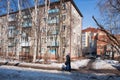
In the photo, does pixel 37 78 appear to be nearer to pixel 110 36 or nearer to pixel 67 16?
pixel 110 36

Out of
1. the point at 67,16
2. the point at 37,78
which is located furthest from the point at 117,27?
the point at 67,16

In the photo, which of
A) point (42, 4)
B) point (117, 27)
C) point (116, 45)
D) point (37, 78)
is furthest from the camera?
point (42, 4)

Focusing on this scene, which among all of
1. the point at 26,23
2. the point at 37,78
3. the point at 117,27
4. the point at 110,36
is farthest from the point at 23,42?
the point at 110,36

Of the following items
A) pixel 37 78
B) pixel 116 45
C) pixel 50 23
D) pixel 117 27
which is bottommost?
pixel 37 78

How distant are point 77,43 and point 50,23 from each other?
13505mm

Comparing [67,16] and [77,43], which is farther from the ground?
[67,16]

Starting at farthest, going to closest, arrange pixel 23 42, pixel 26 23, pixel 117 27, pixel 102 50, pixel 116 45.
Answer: pixel 102 50 → pixel 23 42 → pixel 26 23 → pixel 117 27 → pixel 116 45

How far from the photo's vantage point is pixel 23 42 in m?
57.0

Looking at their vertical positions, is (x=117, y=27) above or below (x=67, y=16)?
below

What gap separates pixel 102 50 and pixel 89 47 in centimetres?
1437

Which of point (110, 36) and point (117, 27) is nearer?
point (110, 36)

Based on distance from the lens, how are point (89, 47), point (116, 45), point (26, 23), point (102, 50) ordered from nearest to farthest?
point (116, 45)
point (26, 23)
point (102, 50)
point (89, 47)

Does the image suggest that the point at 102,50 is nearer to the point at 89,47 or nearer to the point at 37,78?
the point at 89,47

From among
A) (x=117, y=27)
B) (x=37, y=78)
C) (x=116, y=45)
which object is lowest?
(x=37, y=78)
